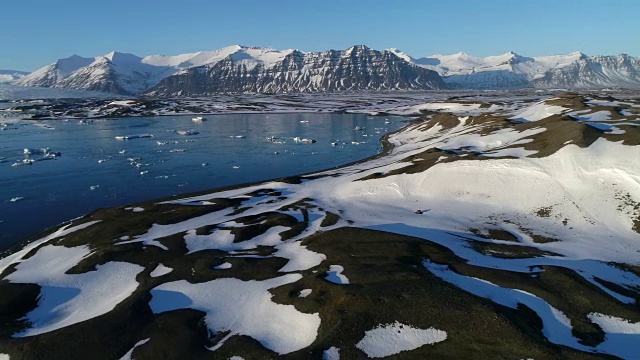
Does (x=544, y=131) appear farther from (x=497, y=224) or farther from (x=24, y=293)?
(x=24, y=293)

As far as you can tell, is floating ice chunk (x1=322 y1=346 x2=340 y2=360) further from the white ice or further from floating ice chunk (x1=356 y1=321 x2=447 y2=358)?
the white ice

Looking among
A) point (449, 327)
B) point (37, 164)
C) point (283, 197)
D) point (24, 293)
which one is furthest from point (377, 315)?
point (37, 164)

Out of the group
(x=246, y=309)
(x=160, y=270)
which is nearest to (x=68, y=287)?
(x=160, y=270)

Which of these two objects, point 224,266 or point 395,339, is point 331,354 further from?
point 224,266

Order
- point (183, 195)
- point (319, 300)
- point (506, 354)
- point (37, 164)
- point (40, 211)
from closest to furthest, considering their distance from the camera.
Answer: point (506, 354) → point (319, 300) → point (40, 211) → point (183, 195) → point (37, 164)

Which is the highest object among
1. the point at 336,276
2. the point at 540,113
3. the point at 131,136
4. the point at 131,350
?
the point at 540,113

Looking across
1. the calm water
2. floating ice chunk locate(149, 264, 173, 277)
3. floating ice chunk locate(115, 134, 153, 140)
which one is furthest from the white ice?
floating ice chunk locate(115, 134, 153, 140)

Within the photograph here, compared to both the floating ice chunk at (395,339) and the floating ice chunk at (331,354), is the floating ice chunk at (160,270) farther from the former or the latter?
the floating ice chunk at (395,339)
